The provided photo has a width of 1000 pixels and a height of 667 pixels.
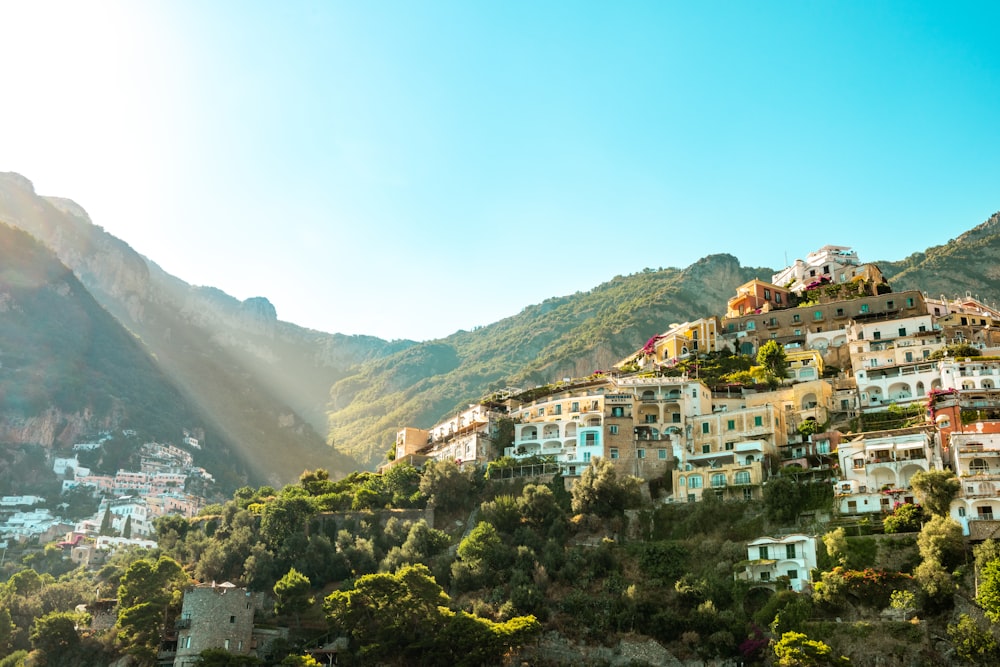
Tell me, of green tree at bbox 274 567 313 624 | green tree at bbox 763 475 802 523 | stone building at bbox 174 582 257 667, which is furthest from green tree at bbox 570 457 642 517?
stone building at bbox 174 582 257 667

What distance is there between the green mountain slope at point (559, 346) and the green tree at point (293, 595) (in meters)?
56.5

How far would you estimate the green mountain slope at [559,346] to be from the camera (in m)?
124

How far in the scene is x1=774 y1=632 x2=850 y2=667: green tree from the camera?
44938 millimetres

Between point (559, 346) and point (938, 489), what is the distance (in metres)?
92.3

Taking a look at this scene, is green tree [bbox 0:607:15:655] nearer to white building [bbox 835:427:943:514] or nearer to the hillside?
white building [bbox 835:427:943:514]

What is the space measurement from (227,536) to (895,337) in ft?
177

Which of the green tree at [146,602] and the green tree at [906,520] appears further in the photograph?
the green tree at [146,602]

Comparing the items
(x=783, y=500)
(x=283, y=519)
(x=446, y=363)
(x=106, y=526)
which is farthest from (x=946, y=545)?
(x=446, y=363)

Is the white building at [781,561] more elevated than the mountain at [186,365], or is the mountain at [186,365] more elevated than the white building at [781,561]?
the mountain at [186,365]

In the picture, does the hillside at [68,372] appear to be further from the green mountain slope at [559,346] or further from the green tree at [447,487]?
the green tree at [447,487]

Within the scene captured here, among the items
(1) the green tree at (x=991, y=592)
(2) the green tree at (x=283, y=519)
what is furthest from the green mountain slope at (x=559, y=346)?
(1) the green tree at (x=991, y=592)

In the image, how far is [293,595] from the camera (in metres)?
61.3

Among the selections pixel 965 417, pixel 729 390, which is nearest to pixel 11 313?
pixel 729 390

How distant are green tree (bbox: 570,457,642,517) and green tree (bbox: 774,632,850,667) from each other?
1826 cm
